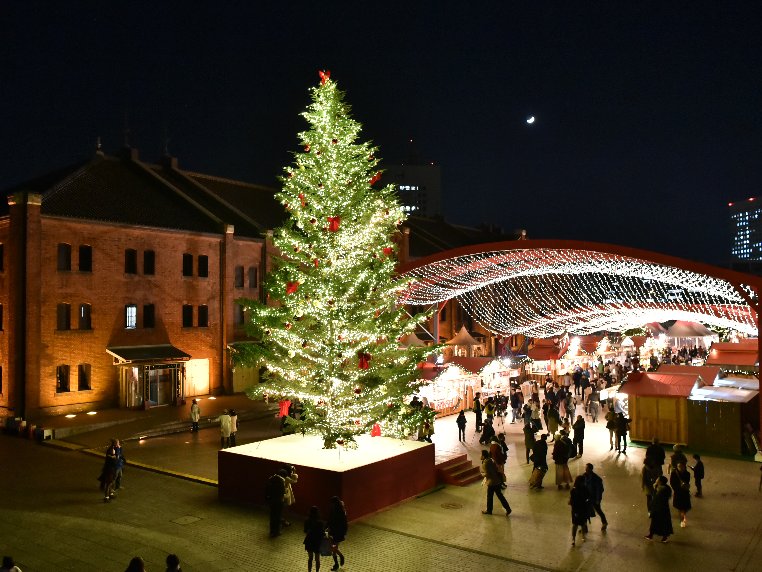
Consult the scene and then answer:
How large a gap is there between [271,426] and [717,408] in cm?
1657

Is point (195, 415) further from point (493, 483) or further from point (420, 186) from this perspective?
point (420, 186)

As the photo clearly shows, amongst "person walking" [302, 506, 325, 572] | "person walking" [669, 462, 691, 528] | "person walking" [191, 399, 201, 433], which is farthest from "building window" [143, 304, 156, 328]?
"person walking" [669, 462, 691, 528]

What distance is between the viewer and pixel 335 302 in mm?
15617

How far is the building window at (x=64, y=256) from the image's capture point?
87.4 ft

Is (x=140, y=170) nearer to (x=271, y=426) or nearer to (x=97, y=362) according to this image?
(x=97, y=362)

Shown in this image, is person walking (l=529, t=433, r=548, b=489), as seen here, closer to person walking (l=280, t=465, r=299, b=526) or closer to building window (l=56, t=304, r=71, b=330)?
person walking (l=280, t=465, r=299, b=526)

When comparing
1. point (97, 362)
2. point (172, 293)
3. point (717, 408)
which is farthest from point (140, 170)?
point (717, 408)

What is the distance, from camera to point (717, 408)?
19.9 metres

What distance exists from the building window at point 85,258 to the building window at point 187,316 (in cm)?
538

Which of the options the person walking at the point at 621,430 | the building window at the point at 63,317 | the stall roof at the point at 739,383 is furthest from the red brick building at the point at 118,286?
the stall roof at the point at 739,383

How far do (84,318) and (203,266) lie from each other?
6.95 metres

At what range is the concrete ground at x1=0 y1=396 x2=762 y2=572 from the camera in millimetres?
10922

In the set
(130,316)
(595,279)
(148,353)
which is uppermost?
(595,279)

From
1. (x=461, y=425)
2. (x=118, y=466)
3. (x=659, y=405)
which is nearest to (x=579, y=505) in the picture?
(x=461, y=425)
